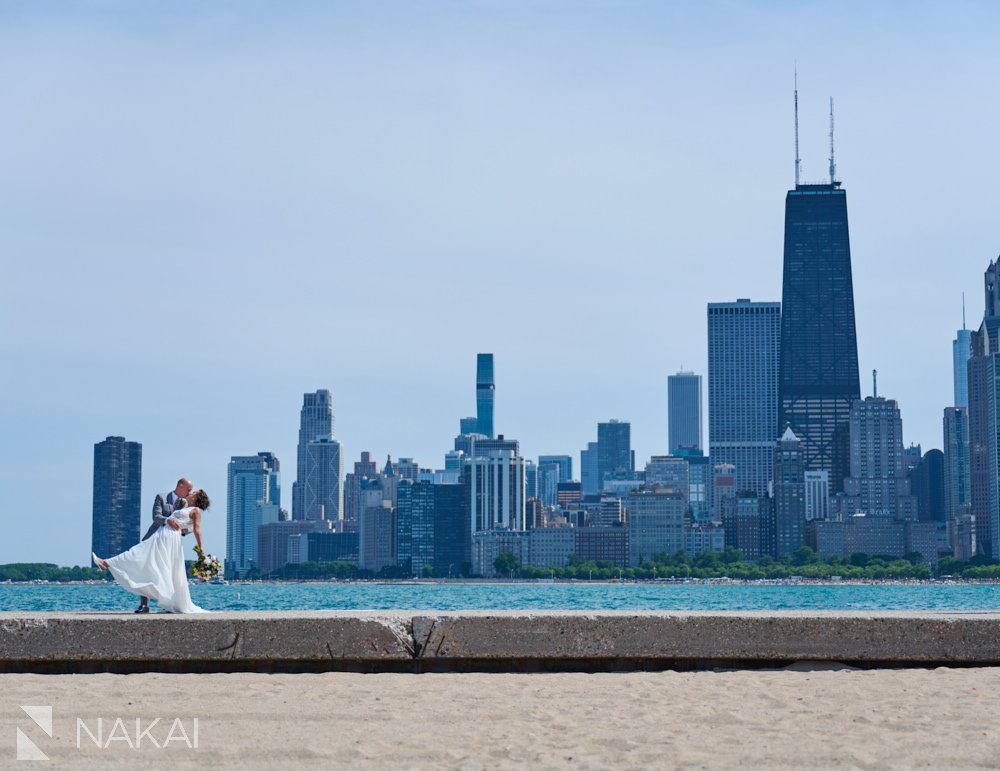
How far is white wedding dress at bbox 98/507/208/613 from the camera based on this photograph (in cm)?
1294

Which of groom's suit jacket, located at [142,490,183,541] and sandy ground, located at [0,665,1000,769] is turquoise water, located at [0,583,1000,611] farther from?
sandy ground, located at [0,665,1000,769]

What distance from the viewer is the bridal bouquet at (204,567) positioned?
14.2 m

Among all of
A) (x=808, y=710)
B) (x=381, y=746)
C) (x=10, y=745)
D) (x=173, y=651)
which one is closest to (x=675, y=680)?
(x=808, y=710)

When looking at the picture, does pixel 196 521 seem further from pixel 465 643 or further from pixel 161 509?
pixel 465 643

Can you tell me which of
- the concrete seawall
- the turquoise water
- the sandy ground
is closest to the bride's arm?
the concrete seawall

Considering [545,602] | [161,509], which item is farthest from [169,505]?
[545,602]

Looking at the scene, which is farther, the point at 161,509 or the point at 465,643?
the point at 161,509

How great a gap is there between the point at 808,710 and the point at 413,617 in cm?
319

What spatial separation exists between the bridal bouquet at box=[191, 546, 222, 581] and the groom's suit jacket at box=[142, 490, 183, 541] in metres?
0.52

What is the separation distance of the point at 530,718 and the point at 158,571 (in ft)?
16.6

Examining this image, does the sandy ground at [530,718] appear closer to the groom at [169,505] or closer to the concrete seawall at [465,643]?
the concrete seawall at [465,643]

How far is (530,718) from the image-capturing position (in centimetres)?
913

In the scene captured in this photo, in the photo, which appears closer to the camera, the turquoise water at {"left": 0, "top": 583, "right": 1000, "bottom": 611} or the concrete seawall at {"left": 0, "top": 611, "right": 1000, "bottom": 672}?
the concrete seawall at {"left": 0, "top": 611, "right": 1000, "bottom": 672}

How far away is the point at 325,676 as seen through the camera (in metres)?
10.8
